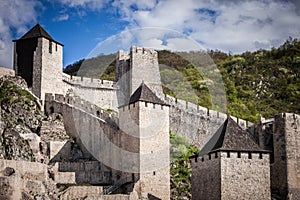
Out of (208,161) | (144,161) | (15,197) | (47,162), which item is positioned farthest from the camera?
(47,162)

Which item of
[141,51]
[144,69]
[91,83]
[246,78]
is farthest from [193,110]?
[246,78]

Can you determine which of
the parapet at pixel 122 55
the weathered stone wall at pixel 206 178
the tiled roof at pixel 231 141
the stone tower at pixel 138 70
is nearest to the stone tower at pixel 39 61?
the parapet at pixel 122 55

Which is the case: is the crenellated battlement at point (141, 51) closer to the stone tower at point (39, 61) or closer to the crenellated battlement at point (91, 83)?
the crenellated battlement at point (91, 83)

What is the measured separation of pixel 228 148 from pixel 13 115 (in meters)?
14.8

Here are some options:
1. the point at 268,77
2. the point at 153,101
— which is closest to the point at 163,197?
the point at 153,101

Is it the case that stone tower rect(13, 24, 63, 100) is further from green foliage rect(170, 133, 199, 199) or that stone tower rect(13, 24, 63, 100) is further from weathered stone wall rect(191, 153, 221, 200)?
weathered stone wall rect(191, 153, 221, 200)

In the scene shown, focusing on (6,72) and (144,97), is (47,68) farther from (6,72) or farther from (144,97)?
(144,97)

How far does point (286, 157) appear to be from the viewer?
38562mm

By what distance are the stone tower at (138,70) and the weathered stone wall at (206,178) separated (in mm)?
11745

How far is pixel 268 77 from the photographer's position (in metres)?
68.6

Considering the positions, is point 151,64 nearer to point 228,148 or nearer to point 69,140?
point 69,140

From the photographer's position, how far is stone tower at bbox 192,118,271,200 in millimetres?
31297

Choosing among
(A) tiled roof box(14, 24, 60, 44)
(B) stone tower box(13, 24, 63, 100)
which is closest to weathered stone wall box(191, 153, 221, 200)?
(B) stone tower box(13, 24, 63, 100)

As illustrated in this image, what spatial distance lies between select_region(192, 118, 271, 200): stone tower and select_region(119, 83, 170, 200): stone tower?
3565mm
